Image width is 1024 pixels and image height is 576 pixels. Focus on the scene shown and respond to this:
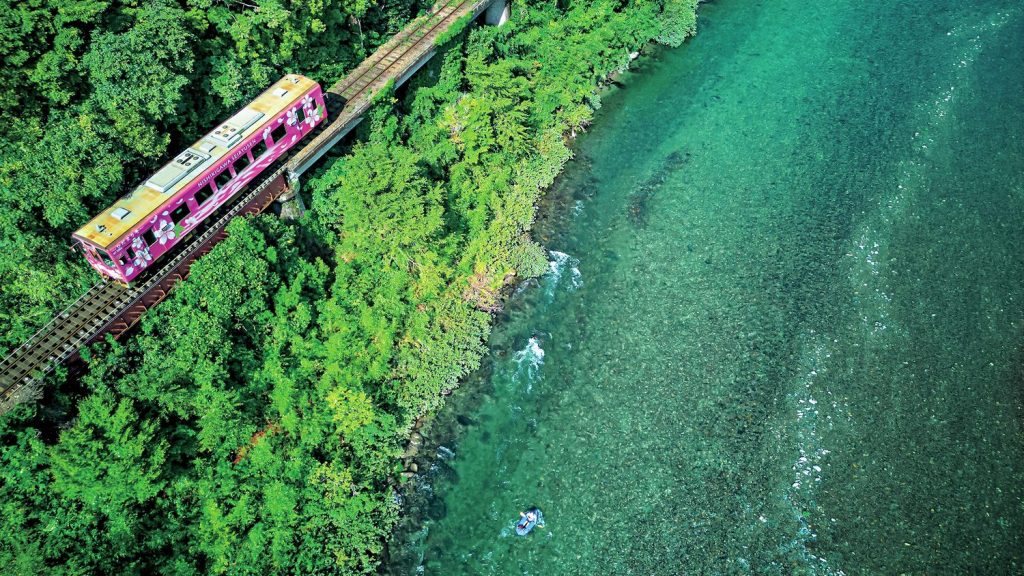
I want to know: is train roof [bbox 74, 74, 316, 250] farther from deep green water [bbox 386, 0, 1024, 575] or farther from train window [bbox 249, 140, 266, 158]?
deep green water [bbox 386, 0, 1024, 575]

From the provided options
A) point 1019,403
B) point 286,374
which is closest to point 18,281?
point 286,374

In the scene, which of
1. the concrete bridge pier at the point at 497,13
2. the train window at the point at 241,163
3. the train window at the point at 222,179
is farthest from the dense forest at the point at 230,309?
the concrete bridge pier at the point at 497,13

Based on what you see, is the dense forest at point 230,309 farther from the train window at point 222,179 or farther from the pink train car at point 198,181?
the train window at point 222,179

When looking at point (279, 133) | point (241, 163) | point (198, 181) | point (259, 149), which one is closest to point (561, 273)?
point (279, 133)

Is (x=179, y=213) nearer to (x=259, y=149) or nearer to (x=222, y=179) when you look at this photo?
(x=222, y=179)

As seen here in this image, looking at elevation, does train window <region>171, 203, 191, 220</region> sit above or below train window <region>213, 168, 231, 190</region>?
below

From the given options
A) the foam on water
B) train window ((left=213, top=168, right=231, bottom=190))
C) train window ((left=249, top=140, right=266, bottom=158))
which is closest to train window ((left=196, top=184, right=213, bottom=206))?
train window ((left=213, top=168, right=231, bottom=190))

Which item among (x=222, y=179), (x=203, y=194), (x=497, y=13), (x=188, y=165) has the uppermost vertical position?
(x=497, y=13)
